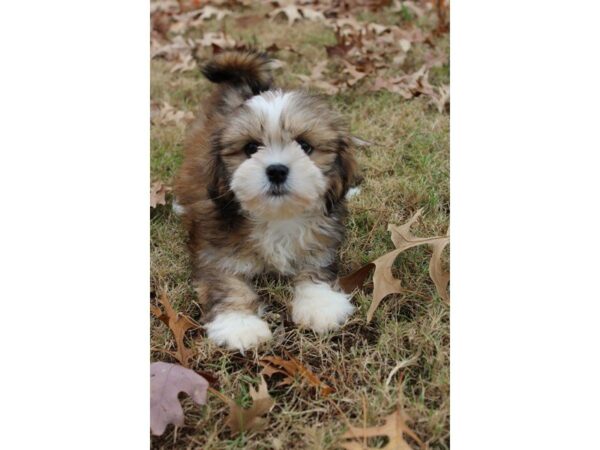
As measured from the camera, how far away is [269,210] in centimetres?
250

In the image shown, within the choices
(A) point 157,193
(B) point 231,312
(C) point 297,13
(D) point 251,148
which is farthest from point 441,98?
(C) point 297,13

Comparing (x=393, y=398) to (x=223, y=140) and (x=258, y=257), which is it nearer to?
(x=258, y=257)

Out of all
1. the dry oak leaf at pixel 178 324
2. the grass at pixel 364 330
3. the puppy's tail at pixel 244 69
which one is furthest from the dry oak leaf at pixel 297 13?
the dry oak leaf at pixel 178 324

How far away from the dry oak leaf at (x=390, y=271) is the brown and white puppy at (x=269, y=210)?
0.11m

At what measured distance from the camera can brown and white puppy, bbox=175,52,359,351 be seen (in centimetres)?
247

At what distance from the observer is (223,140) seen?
2660mm

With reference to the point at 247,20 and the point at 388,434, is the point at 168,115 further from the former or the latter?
the point at 388,434

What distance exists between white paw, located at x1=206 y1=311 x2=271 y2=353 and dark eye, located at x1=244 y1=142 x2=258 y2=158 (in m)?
0.65

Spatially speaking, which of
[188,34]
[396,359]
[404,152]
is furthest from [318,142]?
[188,34]

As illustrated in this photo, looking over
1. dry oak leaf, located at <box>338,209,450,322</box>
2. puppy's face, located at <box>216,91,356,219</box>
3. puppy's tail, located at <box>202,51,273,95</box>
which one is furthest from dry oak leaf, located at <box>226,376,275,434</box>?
puppy's tail, located at <box>202,51,273,95</box>

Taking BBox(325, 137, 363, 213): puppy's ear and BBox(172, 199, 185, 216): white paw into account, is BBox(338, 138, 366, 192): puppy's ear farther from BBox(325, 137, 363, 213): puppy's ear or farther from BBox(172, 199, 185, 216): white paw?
BBox(172, 199, 185, 216): white paw

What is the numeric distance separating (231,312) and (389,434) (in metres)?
0.87

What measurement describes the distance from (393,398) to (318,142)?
1044mm

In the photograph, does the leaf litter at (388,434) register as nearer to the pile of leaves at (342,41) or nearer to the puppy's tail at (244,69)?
the puppy's tail at (244,69)
